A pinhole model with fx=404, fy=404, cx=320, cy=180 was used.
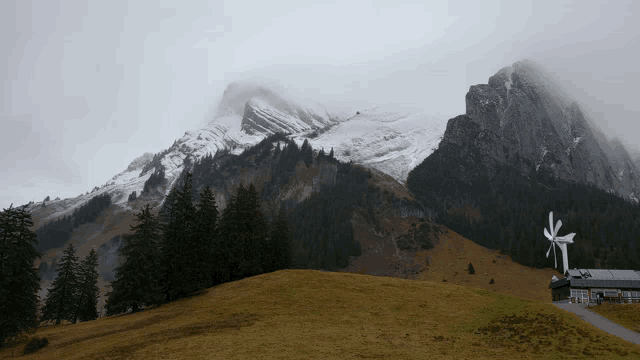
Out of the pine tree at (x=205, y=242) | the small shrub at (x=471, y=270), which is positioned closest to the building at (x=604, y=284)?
the pine tree at (x=205, y=242)

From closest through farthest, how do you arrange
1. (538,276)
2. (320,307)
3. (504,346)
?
(504,346) → (320,307) → (538,276)

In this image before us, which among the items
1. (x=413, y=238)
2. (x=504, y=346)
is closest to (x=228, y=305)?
(x=504, y=346)

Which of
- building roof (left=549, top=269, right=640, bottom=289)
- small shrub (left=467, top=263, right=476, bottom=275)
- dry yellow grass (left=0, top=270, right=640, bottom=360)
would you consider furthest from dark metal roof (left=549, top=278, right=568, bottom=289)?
small shrub (left=467, top=263, right=476, bottom=275)

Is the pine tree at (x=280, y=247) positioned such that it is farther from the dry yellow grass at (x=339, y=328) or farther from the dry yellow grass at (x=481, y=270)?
the dry yellow grass at (x=481, y=270)

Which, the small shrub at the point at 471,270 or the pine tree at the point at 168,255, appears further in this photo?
the small shrub at the point at 471,270

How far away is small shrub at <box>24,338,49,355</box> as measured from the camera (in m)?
37.4

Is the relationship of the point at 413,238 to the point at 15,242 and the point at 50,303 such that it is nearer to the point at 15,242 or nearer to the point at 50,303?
the point at 50,303

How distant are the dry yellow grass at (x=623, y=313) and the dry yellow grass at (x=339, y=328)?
5.28m

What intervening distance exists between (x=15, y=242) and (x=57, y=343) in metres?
13.9

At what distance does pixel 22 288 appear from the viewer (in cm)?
4381

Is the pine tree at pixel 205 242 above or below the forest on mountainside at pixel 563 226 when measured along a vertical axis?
below

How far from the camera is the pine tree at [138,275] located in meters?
52.5

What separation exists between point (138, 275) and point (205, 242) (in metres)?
10.9

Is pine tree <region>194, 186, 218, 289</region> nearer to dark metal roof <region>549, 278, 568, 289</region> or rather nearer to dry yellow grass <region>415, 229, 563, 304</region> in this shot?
dark metal roof <region>549, 278, 568, 289</region>
